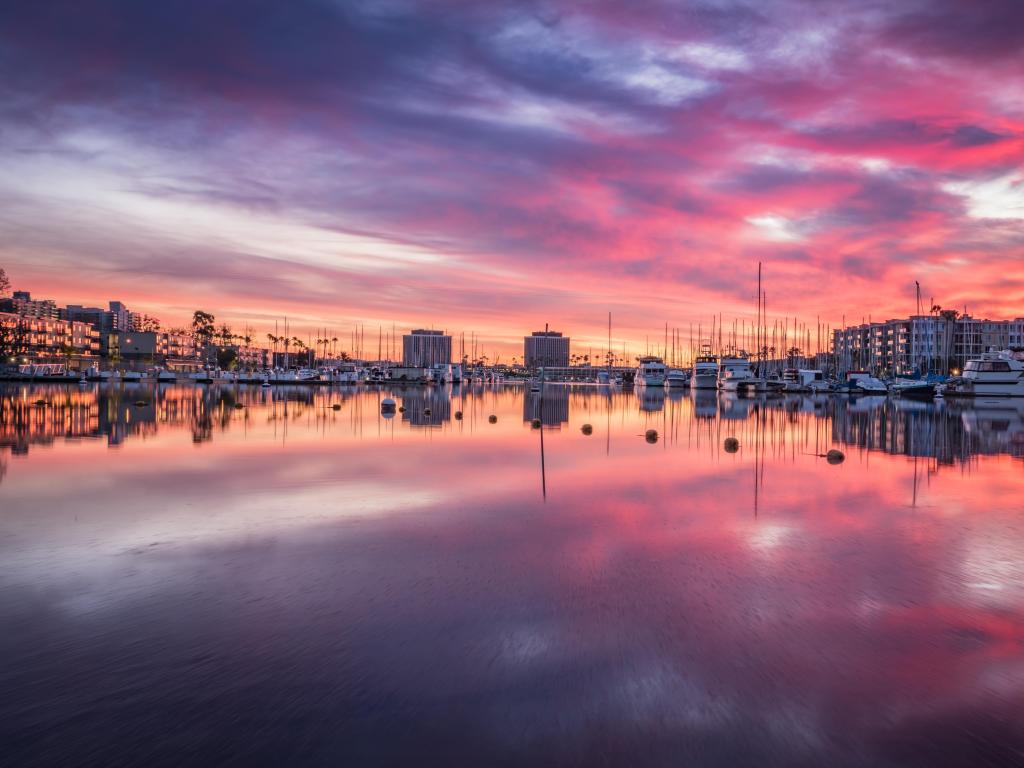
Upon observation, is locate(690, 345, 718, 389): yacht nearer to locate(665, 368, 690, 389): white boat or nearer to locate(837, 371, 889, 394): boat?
locate(665, 368, 690, 389): white boat

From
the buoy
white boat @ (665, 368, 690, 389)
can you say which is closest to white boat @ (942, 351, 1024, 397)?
white boat @ (665, 368, 690, 389)

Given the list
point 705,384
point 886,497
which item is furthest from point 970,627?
point 705,384

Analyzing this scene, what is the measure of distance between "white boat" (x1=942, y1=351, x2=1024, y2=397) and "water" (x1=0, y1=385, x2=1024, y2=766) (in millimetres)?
81424

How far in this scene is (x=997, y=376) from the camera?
86.8 meters

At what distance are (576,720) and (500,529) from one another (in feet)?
26.9

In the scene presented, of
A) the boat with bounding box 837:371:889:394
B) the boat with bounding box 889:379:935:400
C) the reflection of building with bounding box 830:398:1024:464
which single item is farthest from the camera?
the boat with bounding box 837:371:889:394

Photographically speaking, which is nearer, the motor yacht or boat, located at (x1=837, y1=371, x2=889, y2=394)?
boat, located at (x1=837, y1=371, x2=889, y2=394)

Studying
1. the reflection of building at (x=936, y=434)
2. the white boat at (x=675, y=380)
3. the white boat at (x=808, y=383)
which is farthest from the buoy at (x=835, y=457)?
the white boat at (x=675, y=380)

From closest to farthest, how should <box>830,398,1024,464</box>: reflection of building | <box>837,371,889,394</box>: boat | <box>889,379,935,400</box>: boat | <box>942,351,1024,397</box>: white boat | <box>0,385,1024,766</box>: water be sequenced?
<box>0,385,1024,766</box>: water
<box>830,398,1024,464</box>: reflection of building
<box>942,351,1024,397</box>: white boat
<box>889,379,935,400</box>: boat
<box>837,371,889,394</box>: boat

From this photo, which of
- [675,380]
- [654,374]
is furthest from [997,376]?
[654,374]

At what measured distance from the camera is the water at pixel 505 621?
620cm

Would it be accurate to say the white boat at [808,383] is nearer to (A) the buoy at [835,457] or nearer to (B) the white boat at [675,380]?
(B) the white boat at [675,380]

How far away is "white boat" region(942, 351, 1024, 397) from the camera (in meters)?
86.1

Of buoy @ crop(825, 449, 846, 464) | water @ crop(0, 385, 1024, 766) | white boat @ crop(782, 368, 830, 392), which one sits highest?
white boat @ crop(782, 368, 830, 392)
